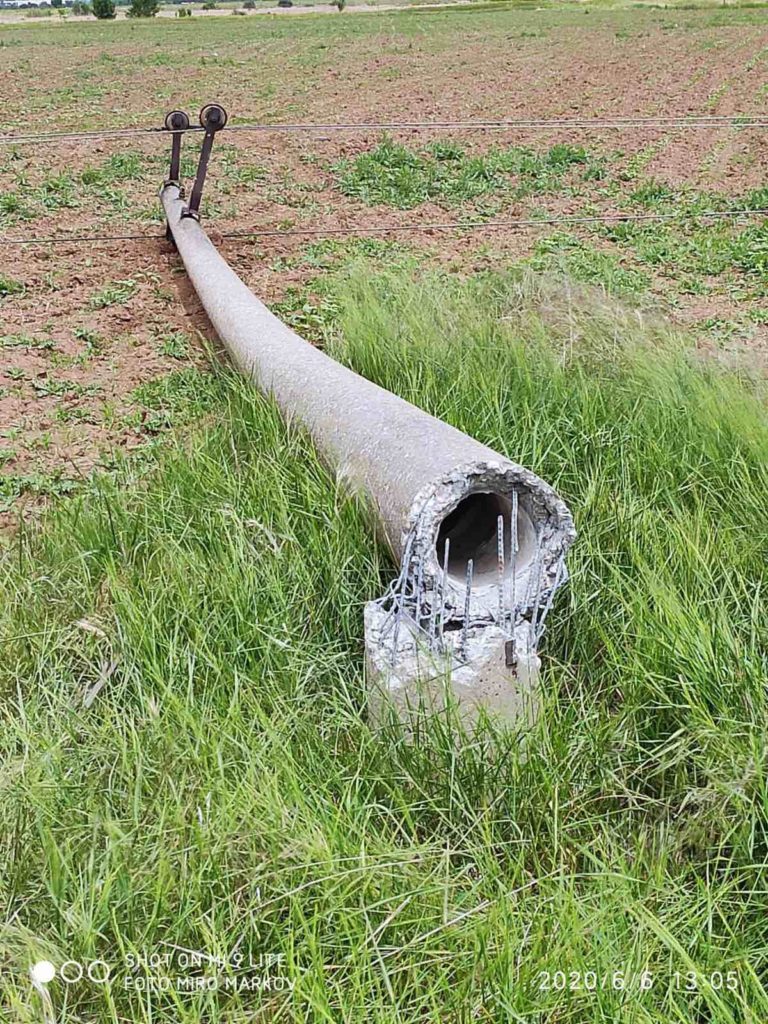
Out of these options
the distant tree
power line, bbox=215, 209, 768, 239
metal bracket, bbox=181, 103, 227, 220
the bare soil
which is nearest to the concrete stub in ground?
the bare soil

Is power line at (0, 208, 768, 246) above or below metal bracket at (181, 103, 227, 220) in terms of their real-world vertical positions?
below

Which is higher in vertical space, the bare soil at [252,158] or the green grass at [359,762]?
the bare soil at [252,158]

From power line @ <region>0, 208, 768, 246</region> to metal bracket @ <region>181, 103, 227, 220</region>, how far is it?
26.2 inches

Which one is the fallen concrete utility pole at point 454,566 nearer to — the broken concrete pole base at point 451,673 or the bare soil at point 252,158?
the broken concrete pole base at point 451,673

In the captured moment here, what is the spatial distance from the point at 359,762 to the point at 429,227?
5.51 m

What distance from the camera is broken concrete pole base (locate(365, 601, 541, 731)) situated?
210 centimetres

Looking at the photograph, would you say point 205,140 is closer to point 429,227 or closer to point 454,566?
point 429,227

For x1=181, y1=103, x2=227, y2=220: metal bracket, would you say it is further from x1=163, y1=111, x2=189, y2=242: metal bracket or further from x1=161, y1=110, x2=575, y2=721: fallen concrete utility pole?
x1=161, y1=110, x2=575, y2=721: fallen concrete utility pole

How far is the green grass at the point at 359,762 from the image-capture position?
5.08ft

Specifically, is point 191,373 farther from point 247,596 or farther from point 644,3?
point 644,3

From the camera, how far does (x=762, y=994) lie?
1455 mm

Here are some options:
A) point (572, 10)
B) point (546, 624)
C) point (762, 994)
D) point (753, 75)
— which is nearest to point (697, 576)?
point (546, 624)

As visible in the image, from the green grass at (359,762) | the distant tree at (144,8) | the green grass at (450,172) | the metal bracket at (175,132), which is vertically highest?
the distant tree at (144,8)

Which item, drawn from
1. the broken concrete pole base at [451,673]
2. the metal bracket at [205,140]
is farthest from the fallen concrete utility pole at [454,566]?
the metal bracket at [205,140]
